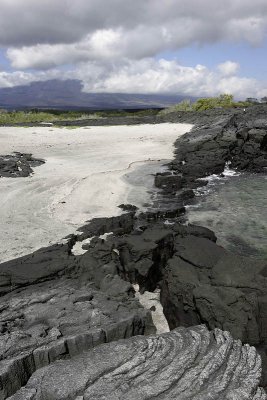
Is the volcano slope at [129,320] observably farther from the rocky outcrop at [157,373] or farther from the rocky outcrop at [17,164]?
the rocky outcrop at [17,164]

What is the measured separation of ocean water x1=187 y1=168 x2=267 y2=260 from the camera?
18.4m

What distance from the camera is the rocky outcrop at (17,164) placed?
29.8 m

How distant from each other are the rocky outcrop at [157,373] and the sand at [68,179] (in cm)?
856

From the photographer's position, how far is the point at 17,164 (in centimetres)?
3256

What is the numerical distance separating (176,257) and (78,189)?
13.5 meters

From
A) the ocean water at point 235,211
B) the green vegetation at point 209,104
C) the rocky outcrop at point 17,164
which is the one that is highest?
the green vegetation at point 209,104

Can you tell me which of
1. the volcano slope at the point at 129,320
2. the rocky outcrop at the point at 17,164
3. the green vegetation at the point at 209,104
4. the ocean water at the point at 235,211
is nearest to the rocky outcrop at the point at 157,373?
the volcano slope at the point at 129,320

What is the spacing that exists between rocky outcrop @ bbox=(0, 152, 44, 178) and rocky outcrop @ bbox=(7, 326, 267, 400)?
23.2m

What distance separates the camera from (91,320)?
397 inches

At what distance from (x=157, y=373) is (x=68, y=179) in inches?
871

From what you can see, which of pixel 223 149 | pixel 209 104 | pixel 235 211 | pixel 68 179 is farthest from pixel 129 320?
pixel 209 104

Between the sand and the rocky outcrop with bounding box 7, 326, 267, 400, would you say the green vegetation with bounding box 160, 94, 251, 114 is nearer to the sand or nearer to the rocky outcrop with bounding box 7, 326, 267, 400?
the sand

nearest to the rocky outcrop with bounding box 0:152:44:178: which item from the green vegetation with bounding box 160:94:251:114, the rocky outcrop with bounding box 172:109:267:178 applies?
the rocky outcrop with bounding box 172:109:267:178

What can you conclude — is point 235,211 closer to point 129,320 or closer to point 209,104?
point 129,320
